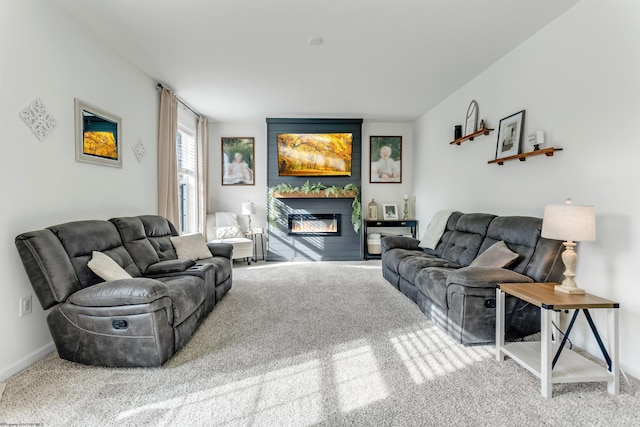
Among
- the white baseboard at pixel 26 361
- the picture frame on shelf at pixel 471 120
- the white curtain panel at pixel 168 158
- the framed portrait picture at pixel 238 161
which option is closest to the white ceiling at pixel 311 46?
the white curtain panel at pixel 168 158

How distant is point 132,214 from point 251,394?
109 inches

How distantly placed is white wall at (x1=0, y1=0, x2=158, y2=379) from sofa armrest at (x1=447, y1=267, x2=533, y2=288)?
3227mm

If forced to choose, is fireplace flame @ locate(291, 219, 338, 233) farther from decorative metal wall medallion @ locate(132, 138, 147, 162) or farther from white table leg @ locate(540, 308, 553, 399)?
white table leg @ locate(540, 308, 553, 399)

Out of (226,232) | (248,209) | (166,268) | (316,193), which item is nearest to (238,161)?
(248,209)

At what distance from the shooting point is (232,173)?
21.5 feet

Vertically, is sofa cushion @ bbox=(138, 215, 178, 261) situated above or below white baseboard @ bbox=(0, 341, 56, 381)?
above

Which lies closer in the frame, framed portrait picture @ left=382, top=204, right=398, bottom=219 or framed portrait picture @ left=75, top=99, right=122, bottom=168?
framed portrait picture @ left=75, top=99, right=122, bottom=168

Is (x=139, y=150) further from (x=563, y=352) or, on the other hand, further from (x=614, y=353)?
(x=614, y=353)

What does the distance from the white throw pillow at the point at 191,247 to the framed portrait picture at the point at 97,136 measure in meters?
1.03

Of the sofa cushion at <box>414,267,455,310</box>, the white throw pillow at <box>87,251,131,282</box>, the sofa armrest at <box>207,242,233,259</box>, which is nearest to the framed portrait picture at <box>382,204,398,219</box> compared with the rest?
the sofa cushion at <box>414,267,455,310</box>

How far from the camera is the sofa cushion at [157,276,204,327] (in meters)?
2.39

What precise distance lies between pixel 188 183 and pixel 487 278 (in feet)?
16.5

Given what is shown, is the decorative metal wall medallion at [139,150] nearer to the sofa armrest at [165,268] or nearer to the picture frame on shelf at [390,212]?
the sofa armrest at [165,268]

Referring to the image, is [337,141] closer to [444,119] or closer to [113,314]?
[444,119]
